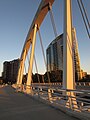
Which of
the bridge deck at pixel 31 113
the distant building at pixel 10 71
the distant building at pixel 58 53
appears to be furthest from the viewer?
the distant building at pixel 10 71

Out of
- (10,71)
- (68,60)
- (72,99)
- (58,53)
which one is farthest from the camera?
(10,71)

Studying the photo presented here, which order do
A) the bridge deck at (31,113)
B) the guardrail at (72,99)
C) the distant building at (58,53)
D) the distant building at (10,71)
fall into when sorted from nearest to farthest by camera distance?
the guardrail at (72,99)
the bridge deck at (31,113)
the distant building at (58,53)
the distant building at (10,71)

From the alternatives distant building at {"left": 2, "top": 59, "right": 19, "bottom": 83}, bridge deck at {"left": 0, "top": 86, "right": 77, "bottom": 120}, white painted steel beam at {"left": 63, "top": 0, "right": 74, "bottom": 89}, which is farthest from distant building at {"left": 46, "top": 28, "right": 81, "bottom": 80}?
distant building at {"left": 2, "top": 59, "right": 19, "bottom": 83}

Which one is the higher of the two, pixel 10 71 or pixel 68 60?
pixel 10 71

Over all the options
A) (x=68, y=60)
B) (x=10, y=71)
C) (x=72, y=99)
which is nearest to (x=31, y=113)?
(x=72, y=99)

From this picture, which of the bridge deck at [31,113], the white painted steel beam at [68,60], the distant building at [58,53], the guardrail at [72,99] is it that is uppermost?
the distant building at [58,53]

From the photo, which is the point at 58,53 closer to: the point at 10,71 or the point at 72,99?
the point at 72,99

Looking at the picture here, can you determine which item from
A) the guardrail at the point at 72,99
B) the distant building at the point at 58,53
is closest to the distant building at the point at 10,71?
the distant building at the point at 58,53

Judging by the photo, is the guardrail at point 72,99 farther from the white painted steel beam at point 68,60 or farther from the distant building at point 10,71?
the distant building at point 10,71

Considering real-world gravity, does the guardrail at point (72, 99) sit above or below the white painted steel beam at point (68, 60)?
below

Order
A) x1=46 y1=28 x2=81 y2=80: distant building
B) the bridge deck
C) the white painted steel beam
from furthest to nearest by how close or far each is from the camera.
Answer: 1. x1=46 y1=28 x2=81 y2=80: distant building
2. the white painted steel beam
3. the bridge deck

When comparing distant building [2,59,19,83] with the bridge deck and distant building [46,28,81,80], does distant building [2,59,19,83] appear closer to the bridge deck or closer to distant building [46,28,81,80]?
distant building [46,28,81,80]

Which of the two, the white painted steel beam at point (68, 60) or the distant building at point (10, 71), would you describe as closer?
the white painted steel beam at point (68, 60)

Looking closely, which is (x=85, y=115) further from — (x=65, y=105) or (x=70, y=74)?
(x=70, y=74)
